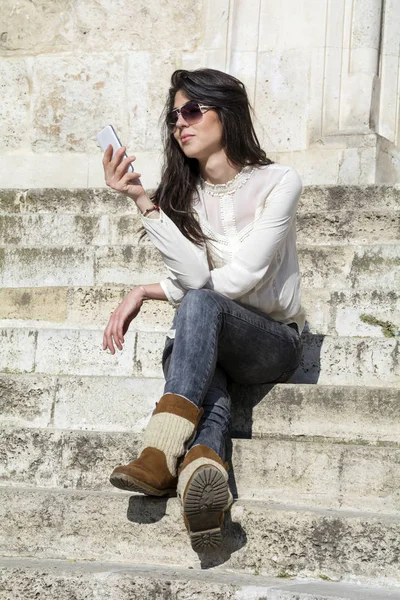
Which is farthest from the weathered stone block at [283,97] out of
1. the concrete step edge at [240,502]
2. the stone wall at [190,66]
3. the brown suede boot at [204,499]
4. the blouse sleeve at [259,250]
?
the brown suede boot at [204,499]

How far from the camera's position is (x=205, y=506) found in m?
3.12

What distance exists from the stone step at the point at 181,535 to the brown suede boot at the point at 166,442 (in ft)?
0.35

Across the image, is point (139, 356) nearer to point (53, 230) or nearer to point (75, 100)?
point (53, 230)

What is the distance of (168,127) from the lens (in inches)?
161

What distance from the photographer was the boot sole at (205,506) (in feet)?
10.2

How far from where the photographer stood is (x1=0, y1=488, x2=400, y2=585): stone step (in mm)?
3178

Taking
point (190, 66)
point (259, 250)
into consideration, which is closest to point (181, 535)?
point (259, 250)

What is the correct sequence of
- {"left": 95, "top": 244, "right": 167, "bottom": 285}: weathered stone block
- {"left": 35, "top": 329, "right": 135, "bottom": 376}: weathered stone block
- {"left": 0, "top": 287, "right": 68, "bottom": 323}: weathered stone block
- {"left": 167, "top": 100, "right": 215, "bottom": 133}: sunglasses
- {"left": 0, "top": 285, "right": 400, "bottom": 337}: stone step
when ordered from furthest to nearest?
1. {"left": 95, "top": 244, "right": 167, "bottom": 285}: weathered stone block
2. {"left": 0, "top": 287, "right": 68, "bottom": 323}: weathered stone block
3. {"left": 0, "top": 285, "right": 400, "bottom": 337}: stone step
4. {"left": 35, "top": 329, "right": 135, "bottom": 376}: weathered stone block
5. {"left": 167, "top": 100, "right": 215, "bottom": 133}: sunglasses

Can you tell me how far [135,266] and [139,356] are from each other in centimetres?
103

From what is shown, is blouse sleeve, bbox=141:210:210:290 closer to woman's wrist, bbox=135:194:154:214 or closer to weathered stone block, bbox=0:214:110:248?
woman's wrist, bbox=135:194:154:214

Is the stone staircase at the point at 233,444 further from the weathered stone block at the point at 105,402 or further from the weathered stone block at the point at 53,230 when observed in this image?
the weathered stone block at the point at 53,230

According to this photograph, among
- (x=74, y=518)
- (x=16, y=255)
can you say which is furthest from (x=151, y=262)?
(x=74, y=518)

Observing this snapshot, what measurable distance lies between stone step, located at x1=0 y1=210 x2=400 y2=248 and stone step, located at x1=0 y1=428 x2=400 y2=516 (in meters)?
1.90

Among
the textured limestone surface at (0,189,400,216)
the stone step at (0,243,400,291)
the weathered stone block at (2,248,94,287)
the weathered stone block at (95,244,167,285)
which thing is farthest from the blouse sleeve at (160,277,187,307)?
the textured limestone surface at (0,189,400,216)
